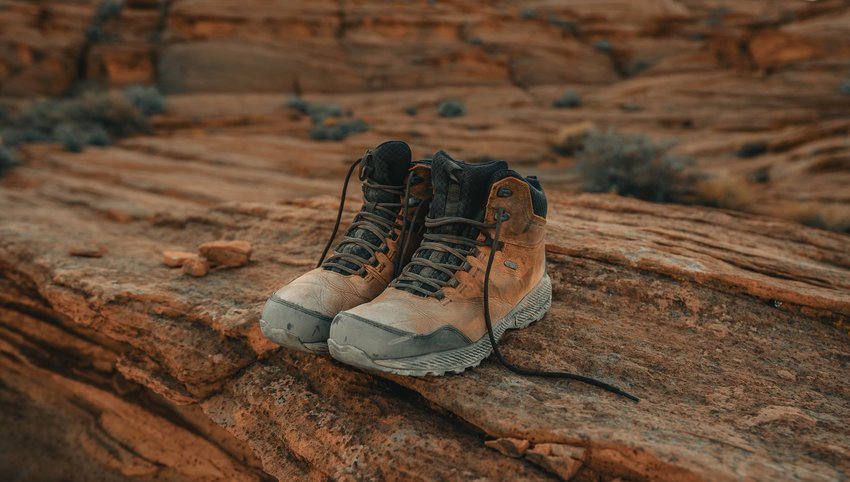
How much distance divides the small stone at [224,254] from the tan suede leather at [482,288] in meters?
1.60

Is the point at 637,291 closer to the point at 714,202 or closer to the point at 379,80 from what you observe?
the point at 714,202

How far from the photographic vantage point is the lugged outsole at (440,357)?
168 cm

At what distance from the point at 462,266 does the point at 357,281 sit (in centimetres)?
47

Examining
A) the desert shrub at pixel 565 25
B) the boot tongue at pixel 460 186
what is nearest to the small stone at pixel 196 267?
the boot tongue at pixel 460 186

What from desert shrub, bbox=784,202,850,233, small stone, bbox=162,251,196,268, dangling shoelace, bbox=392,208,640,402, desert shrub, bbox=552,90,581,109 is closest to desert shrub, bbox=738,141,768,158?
desert shrub, bbox=784,202,850,233

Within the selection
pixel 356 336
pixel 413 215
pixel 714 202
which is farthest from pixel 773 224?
pixel 356 336

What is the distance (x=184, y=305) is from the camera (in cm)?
256

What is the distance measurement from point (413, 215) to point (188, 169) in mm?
6902

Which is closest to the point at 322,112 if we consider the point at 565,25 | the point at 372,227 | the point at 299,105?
the point at 299,105

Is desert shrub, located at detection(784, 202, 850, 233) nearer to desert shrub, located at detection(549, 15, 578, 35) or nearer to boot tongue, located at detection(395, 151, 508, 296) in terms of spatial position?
boot tongue, located at detection(395, 151, 508, 296)

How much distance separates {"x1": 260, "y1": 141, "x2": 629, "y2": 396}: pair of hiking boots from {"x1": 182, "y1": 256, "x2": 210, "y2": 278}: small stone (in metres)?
1.24

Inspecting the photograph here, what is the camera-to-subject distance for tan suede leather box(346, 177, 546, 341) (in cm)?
177

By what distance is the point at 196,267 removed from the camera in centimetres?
294

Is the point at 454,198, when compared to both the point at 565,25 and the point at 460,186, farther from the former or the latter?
the point at 565,25
